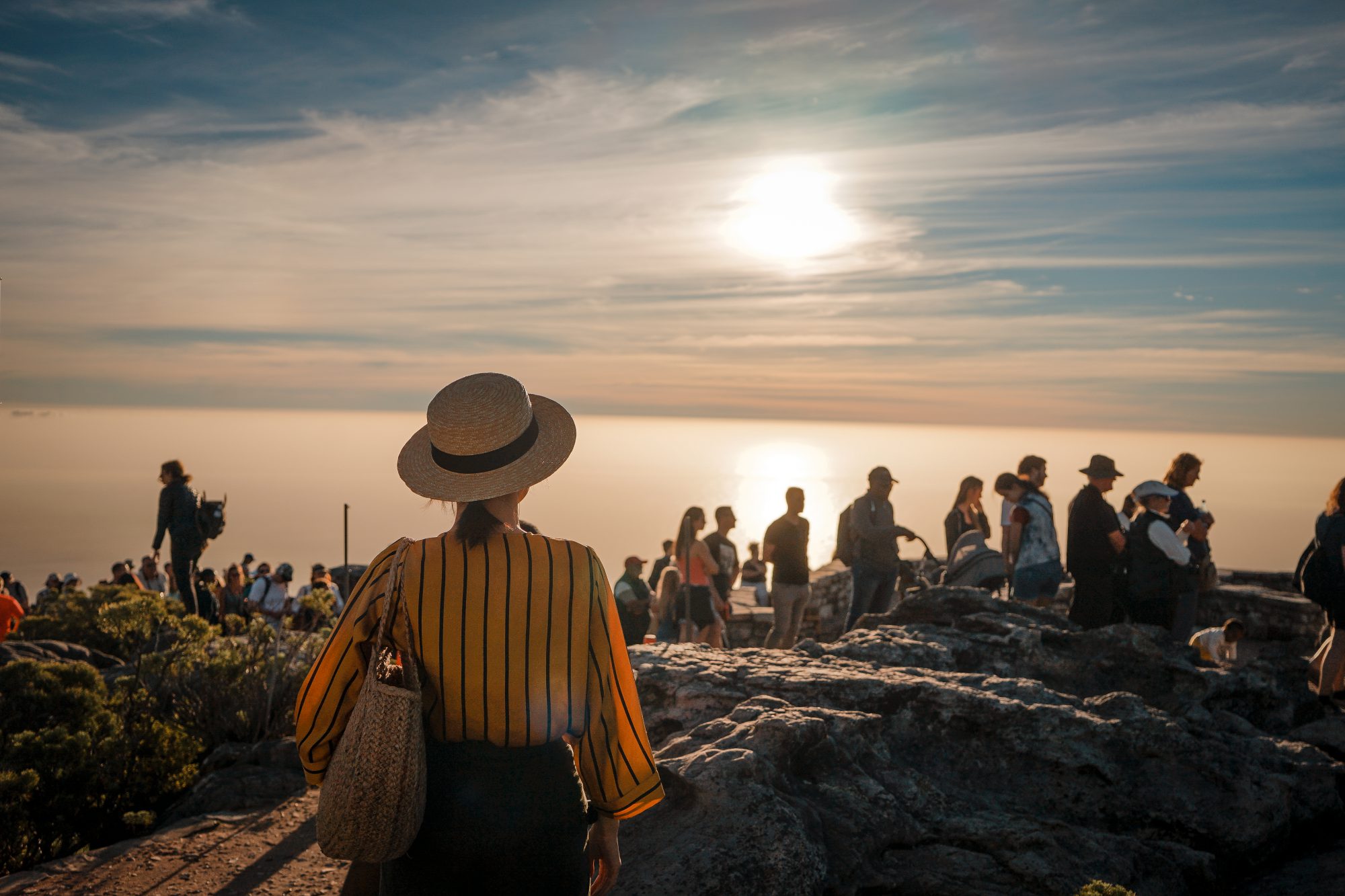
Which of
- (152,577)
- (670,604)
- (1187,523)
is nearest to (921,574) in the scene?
(1187,523)

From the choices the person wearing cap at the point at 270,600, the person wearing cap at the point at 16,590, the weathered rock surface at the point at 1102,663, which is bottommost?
the person wearing cap at the point at 16,590

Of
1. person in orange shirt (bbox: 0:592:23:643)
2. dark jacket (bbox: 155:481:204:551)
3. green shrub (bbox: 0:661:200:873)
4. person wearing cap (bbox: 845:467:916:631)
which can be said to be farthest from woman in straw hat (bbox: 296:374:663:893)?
dark jacket (bbox: 155:481:204:551)

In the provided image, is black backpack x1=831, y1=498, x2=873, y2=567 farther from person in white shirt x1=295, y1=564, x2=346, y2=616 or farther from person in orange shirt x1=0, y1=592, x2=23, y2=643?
person in orange shirt x1=0, y1=592, x2=23, y2=643

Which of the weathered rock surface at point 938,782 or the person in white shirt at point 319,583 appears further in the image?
the person in white shirt at point 319,583

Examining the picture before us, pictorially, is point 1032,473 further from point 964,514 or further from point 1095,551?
point 964,514

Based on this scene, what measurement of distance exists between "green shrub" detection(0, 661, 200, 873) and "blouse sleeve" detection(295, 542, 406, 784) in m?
3.16

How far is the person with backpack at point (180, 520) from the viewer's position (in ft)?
32.4

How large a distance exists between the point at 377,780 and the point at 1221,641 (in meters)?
9.19

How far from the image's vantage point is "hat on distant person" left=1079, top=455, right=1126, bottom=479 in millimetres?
7363

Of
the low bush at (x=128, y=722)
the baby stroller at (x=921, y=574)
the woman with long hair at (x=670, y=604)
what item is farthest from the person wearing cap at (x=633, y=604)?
the low bush at (x=128, y=722)

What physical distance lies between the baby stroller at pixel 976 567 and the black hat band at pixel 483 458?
266 inches

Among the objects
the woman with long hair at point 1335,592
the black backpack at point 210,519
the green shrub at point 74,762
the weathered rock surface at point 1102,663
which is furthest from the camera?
the black backpack at point 210,519

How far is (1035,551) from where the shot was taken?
7.84m

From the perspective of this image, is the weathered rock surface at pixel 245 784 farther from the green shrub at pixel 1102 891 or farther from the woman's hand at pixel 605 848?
the green shrub at pixel 1102 891
